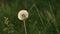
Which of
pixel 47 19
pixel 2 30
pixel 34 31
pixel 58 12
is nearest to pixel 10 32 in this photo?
pixel 2 30

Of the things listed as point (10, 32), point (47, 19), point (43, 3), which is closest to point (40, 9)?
point (43, 3)

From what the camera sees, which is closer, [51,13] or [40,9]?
[51,13]

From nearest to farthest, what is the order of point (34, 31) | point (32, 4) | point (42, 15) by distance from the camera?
point (34, 31) → point (42, 15) → point (32, 4)

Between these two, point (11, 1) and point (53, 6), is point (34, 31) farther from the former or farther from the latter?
point (11, 1)

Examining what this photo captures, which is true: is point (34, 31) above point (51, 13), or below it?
below

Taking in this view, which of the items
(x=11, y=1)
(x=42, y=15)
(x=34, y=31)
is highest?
(x=11, y=1)

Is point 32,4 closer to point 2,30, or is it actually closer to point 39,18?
point 39,18

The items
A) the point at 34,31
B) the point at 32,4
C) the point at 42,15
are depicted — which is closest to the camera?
the point at 34,31
